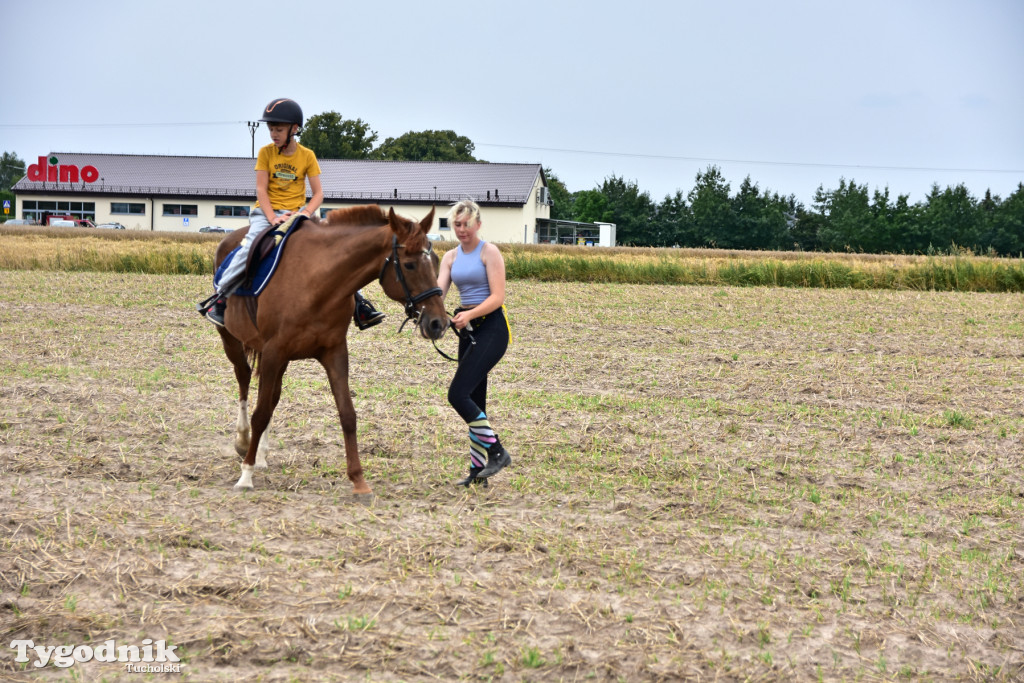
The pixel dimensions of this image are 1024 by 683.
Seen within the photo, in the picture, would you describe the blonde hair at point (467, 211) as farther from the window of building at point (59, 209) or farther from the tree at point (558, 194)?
the tree at point (558, 194)

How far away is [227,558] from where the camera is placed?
4.91m

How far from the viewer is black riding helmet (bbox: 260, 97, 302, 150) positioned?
21.1ft

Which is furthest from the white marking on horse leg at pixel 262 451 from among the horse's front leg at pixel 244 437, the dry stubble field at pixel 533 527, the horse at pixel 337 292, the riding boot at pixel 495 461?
the riding boot at pixel 495 461

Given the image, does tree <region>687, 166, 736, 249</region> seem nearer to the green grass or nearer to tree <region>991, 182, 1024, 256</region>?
tree <region>991, 182, 1024, 256</region>

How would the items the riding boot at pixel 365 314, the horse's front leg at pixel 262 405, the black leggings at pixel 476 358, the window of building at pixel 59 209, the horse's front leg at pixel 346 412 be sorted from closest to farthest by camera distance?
the horse's front leg at pixel 346 412 → the horse's front leg at pixel 262 405 → the black leggings at pixel 476 358 → the riding boot at pixel 365 314 → the window of building at pixel 59 209

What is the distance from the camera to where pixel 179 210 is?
6544 centimetres

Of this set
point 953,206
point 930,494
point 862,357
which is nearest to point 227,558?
point 930,494

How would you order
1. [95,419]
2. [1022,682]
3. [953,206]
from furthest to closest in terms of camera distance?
[953,206]
[95,419]
[1022,682]

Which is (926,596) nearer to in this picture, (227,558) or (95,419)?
(227,558)

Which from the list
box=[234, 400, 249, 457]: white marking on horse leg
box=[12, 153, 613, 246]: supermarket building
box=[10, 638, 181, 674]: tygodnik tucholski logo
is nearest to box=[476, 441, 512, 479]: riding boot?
box=[234, 400, 249, 457]: white marking on horse leg

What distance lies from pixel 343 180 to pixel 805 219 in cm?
3369

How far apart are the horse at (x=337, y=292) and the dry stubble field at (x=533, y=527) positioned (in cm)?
68

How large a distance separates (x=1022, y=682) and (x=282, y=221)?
16.9 ft

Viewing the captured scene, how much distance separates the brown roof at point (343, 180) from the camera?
63344 mm
